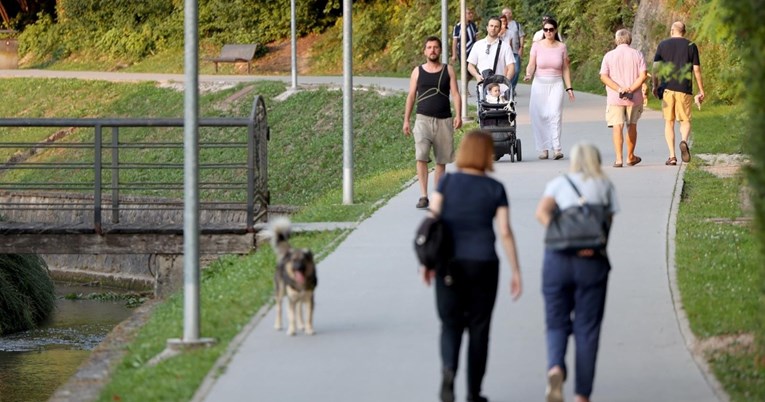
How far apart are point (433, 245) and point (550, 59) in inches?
490

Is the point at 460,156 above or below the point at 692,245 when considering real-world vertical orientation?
above

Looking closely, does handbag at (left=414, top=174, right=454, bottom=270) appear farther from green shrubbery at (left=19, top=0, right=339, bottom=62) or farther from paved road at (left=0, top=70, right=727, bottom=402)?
green shrubbery at (left=19, top=0, right=339, bottom=62)

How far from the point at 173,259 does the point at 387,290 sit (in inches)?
227

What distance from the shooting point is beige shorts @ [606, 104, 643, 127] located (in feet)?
67.3

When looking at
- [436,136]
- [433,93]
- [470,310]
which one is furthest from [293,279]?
[436,136]

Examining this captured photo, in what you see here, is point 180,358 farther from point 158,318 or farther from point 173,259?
point 173,259

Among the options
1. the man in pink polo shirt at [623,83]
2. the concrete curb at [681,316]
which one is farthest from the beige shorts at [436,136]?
the man in pink polo shirt at [623,83]

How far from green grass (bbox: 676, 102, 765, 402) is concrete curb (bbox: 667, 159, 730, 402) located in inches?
1.8

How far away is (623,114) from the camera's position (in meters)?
20.6

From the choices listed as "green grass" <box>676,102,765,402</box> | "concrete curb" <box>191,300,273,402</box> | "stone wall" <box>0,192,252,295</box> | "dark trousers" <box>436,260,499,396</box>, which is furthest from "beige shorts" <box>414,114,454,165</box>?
"stone wall" <box>0,192,252,295</box>

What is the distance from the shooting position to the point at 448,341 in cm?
923

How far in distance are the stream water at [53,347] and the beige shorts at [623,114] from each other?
717cm

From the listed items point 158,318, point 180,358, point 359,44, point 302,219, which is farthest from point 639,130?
point 359,44

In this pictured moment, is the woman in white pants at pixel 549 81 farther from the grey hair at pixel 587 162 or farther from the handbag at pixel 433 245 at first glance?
the handbag at pixel 433 245
